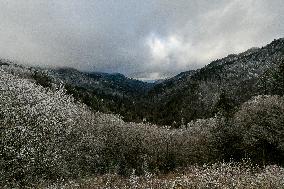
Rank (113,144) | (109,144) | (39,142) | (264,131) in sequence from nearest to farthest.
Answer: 1. (39,142)
2. (264,131)
3. (109,144)
4. (113,144)

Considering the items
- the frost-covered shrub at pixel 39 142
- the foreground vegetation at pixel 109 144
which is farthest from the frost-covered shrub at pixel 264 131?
the frost-covered shrub at pixel 39 142

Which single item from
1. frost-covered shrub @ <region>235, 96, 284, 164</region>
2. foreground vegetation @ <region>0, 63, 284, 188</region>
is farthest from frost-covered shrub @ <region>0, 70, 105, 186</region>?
frost-covered shrub @ <region>235, 96, 284, 164</region>

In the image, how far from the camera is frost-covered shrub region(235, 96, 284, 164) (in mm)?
56406

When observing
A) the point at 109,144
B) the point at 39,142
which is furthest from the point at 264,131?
the point at 39,142

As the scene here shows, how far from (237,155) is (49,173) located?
97.6 ft

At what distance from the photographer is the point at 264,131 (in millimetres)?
57812

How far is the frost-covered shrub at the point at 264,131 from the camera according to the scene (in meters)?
56.4

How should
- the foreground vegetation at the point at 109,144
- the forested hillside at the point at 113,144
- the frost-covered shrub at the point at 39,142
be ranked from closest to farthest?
1. the frost-covered shrub at the point at 39,142
2. the forested hillside at the point at 113,144
3. the foreground vegetation at the point at 109,144

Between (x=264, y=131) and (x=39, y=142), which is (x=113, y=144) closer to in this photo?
(x=39, y=142)

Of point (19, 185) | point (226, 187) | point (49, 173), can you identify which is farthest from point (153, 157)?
point (226, 187)

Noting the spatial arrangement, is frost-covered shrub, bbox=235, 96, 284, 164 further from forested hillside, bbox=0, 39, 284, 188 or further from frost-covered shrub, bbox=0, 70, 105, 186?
frost-covered shrub, bbox=0, 70, 105, 186

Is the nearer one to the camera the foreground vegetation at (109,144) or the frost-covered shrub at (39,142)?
the frost-covered shrub at (39,142)

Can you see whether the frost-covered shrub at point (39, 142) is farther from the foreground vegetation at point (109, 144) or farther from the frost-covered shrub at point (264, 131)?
the frost-covered shrub at point (264, 131)


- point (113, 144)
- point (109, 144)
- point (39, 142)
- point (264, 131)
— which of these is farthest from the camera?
point (113, 144)
